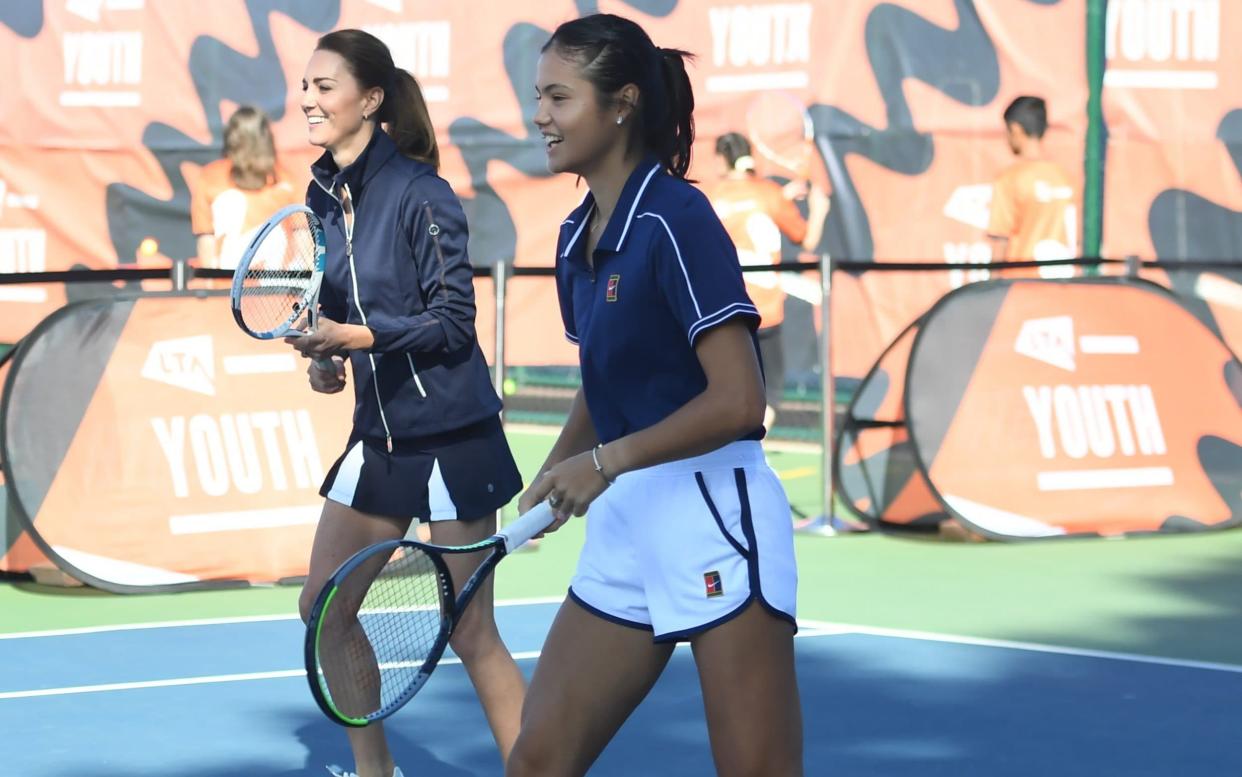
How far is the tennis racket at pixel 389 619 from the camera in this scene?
3934 mm

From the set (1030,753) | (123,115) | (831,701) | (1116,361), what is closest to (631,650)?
(1030,753)

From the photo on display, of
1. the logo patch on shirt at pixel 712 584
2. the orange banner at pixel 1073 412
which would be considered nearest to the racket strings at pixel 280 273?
the logo patch on shirt at pixel 712 584

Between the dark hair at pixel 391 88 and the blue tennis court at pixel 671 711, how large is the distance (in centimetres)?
181

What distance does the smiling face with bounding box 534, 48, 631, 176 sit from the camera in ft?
13.0

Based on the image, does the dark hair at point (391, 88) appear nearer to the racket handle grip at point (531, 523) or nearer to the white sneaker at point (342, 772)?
the white sneaker at point (342, 772)

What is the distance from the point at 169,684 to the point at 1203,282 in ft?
24.6

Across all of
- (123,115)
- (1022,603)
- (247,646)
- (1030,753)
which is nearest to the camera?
(1030,753)

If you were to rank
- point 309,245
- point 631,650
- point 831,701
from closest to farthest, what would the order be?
point 631,650 → point 309,245 → point 831,701

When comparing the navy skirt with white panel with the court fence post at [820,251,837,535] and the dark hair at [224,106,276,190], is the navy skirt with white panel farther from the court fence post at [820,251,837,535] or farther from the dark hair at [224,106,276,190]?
the dark hair at [224,106,276,190]

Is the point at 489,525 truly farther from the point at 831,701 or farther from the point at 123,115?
the point at 123,115

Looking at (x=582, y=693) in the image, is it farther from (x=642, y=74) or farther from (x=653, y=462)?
(x=642, y=74)

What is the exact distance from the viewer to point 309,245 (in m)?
5.36

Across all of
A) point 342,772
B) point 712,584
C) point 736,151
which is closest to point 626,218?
point 712,584

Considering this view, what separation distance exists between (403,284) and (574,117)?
152 centimetres
